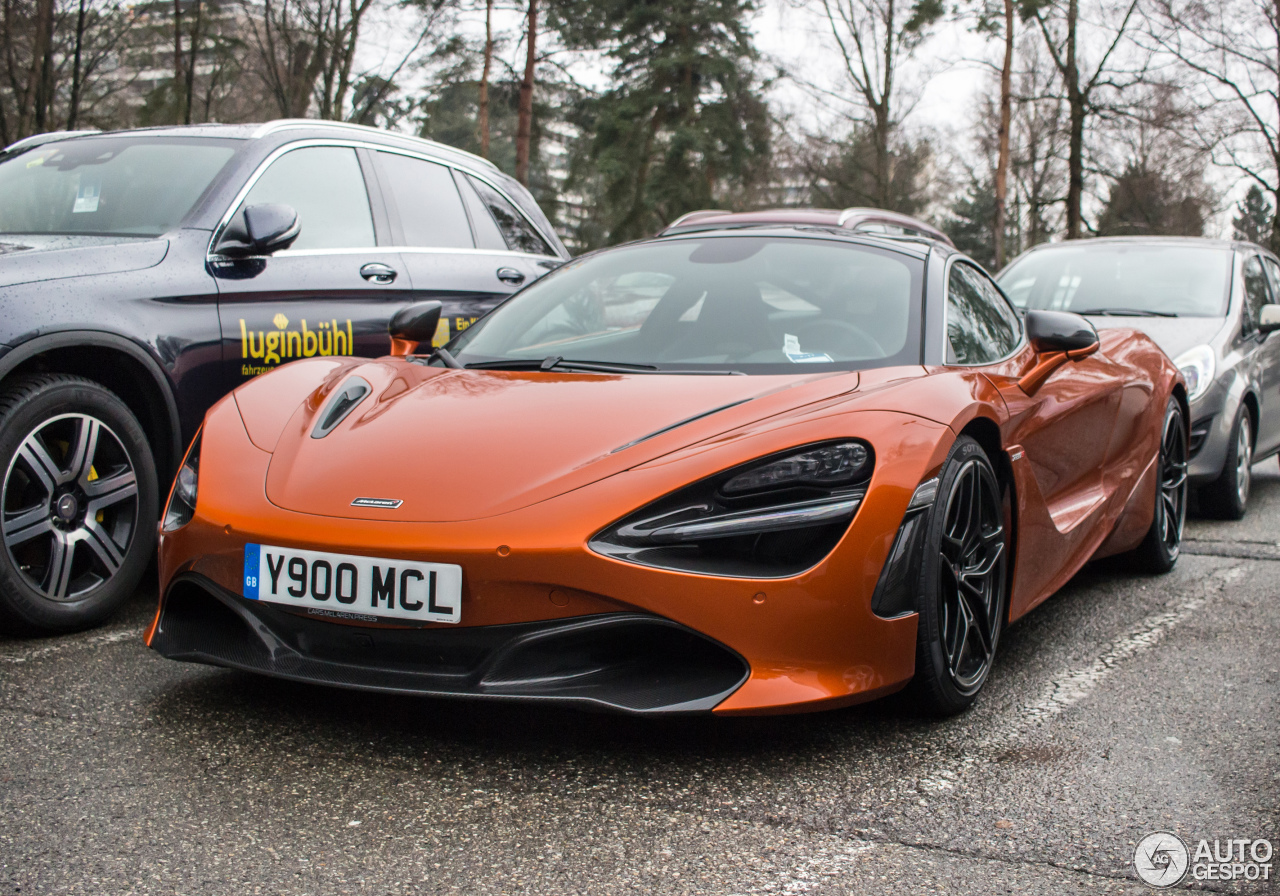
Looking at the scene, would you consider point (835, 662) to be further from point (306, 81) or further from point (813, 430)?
point (306, 81)

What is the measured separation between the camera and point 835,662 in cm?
253

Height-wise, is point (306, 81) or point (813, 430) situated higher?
point (306, 81)

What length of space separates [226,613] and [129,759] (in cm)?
39

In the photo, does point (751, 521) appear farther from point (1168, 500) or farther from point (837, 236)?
point (1168, 500)

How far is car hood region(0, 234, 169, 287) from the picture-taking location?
140 inches

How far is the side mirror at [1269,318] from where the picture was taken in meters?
6.46

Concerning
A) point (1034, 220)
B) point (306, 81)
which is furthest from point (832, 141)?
point (306, 81)

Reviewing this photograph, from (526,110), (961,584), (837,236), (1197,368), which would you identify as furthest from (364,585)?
(526,110)

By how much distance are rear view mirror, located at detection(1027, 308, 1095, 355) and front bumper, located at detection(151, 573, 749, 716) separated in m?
1.77

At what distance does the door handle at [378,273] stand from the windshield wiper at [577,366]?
1.49m

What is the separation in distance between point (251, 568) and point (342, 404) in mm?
643

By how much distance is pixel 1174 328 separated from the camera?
6422mm

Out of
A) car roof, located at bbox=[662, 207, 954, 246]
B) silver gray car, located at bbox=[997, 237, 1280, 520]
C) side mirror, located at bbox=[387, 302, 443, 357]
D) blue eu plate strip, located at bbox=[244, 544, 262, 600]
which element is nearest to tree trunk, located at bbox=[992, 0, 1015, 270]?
car roof, located at bbox=[662, 207, 954, 246]

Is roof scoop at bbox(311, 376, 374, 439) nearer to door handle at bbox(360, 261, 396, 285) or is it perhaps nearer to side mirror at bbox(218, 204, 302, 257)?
side mirror at bbox(218, 204, 302, 257)
